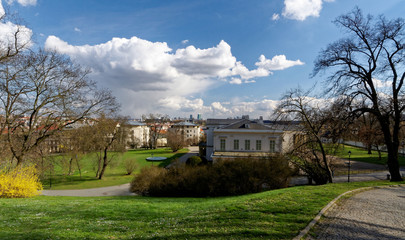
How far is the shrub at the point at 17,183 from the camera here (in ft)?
42.1

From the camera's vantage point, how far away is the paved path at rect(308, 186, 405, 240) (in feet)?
16.7

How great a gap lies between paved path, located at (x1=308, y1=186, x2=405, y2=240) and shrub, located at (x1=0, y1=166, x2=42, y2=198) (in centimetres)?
1673

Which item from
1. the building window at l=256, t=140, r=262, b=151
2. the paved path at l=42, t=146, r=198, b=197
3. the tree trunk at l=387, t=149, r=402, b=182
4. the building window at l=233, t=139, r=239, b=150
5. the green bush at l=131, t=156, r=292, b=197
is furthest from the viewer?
the building window at l=233, t=139, r=239, b=150

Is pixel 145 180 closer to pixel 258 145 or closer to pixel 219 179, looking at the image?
pixel 219 179

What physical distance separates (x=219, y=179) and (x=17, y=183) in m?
13.5

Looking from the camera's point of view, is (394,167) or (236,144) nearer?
(394,167)

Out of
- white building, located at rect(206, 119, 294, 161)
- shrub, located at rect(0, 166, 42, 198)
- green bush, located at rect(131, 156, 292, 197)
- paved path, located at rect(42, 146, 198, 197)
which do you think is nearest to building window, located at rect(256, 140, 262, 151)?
white building, located at rect(206, 119, 294, 161)

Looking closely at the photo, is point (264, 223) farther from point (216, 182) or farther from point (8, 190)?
point (8, 190)

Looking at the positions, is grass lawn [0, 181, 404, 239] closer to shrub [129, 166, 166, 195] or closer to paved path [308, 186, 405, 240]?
paved path [308, 186, 405, 240]

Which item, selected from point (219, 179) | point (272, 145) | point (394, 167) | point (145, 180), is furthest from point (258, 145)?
point (145, 180)

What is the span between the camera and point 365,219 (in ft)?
20.0

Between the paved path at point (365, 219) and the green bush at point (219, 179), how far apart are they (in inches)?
318

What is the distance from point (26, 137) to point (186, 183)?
11722 mm

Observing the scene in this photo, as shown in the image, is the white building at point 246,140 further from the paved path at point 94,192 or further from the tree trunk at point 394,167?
Result: the tree trunk at point 394,167
